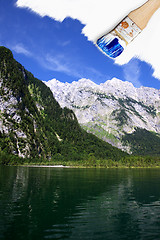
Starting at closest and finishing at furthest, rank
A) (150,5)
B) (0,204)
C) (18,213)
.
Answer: (150,5) < (18,213) < (0,204)

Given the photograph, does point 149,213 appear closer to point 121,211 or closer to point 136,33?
point 121,211

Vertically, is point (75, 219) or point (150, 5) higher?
point (150, 5)

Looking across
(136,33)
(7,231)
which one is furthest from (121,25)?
(7,231)

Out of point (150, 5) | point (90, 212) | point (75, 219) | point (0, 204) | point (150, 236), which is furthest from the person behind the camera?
point (0, 204)

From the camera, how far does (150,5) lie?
45.4 ft

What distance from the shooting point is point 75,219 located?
84.2 feet

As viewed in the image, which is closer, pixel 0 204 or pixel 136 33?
pixel 136 33

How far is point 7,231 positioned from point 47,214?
7.96 m

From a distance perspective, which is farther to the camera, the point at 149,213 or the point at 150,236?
the point at 149,213

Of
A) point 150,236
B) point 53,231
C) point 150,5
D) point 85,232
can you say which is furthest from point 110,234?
point 150,5

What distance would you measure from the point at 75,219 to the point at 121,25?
21.2m

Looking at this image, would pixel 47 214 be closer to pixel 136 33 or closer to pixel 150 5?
pixel 136 33

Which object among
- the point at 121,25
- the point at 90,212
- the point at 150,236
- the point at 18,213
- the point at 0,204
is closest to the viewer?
the point at 121,25

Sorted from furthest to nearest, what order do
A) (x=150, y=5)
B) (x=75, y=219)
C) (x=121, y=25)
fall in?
1. (x=75, y=219)
2. (x=121, y=25)
3. (x=150, y=5)
